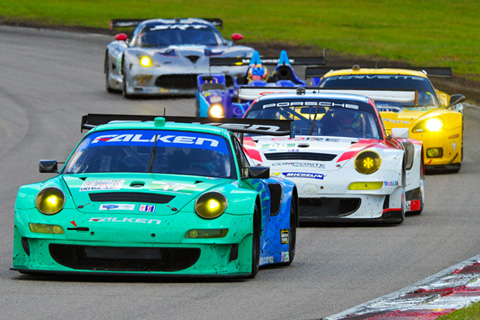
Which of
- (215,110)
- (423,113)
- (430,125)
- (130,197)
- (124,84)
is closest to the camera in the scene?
(130,197)

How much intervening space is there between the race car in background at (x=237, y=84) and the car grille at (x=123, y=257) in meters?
7.96

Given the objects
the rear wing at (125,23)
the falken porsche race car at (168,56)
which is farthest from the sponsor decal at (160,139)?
the rear wing at (125,23)

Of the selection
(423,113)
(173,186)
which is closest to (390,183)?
(173,186)

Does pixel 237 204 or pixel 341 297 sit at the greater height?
pixel 237 204

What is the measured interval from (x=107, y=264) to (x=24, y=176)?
7984mm

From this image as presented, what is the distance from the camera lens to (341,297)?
7.31 m

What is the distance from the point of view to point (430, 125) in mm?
16328

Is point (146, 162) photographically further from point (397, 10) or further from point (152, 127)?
point (397, 10)

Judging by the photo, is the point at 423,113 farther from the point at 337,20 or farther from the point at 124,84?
the point at 337,20

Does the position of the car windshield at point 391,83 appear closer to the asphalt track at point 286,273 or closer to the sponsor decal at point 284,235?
the asphalt track at point 286,273

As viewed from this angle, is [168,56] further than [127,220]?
Yes

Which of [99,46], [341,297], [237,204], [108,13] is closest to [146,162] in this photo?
[237,204]

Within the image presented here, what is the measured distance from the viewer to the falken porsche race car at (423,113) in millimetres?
16281

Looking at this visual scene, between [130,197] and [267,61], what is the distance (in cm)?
1258
